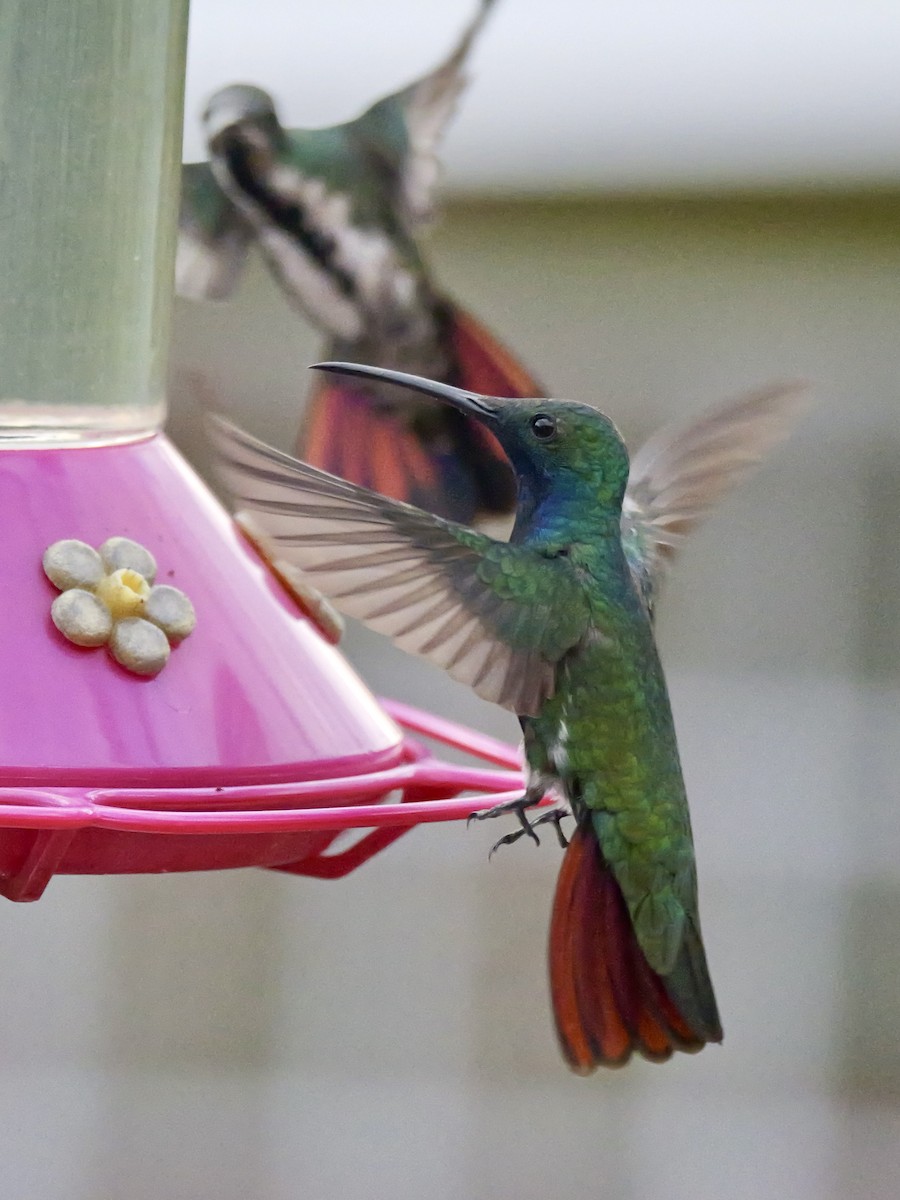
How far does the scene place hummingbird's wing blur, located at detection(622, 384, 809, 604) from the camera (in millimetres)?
1874

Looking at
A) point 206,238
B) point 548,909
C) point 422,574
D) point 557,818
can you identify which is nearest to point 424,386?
point 422,574

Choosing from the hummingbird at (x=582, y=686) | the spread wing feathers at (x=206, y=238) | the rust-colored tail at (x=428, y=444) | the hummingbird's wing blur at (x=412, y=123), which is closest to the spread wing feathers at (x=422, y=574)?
the hummingbird at (x=582, y=686)

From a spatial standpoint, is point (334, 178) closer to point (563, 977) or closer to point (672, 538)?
point (672, 538)

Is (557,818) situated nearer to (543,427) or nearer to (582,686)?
(582,686)

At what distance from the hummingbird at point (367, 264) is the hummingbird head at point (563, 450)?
2.83 ft

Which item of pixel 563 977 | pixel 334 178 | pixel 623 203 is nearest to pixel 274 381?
pixel 623 203

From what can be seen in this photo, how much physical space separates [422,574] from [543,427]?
9.6 inches

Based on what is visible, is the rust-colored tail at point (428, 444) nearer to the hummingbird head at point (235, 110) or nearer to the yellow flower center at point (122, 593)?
the hummingbird head at point (235, 110)

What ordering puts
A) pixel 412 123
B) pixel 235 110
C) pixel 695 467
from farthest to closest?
pixel 412 123, pixel 235 110, pixel 695 467

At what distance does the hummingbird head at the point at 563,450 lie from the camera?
163 centimetres

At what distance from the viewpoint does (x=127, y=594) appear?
1.39m

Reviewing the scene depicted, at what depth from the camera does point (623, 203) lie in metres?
4.12

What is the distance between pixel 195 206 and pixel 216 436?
166cm

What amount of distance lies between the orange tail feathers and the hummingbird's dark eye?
0.40 m
